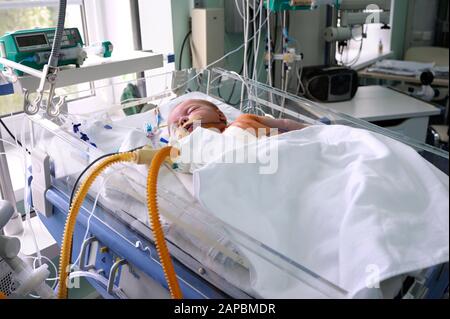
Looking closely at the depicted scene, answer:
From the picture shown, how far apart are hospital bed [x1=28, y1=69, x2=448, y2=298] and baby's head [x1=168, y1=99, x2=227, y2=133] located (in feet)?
0.26

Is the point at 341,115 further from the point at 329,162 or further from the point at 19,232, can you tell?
the point at 19,232

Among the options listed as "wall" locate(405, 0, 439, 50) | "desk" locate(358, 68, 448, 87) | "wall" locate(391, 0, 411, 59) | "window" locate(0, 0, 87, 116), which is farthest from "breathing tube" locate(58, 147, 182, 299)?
"wall" locate(405, 0, 439, 50)

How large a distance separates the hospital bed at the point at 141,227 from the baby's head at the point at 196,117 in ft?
0.26

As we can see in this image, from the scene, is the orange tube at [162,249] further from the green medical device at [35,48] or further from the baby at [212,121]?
the green medical device at [35,48]

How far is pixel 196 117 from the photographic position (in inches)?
52.9

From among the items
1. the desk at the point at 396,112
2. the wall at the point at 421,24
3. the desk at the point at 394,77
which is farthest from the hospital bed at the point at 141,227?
the wall at the point at 421,24

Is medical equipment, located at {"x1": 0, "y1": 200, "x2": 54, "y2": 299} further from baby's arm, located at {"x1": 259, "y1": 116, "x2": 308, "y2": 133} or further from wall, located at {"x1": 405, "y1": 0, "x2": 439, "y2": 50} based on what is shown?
wall, located at {"x1": 405, "y1": 0, "x2": 439, "y2": 50}

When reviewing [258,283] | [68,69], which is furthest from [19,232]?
[258,283]

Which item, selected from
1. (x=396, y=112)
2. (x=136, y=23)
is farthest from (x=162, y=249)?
(x=396, y=112)

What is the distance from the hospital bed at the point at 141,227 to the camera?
0.78m

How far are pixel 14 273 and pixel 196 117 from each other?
2.15 ft

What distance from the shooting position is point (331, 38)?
106 inches

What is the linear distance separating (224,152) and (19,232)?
42.2 inches
